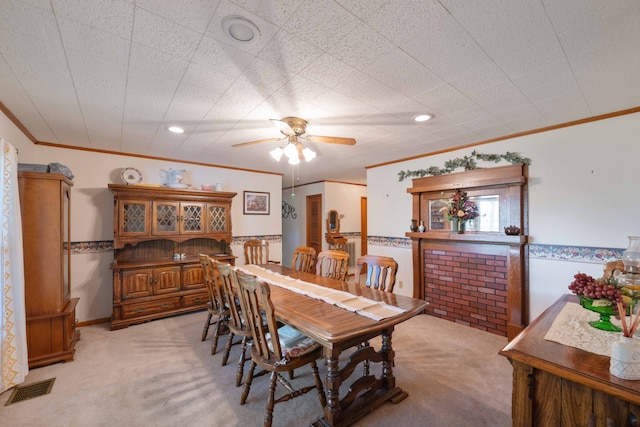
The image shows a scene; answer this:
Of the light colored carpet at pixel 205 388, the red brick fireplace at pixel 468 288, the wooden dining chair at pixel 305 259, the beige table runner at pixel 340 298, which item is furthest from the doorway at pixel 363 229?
the beige table runner at pixel 340 298

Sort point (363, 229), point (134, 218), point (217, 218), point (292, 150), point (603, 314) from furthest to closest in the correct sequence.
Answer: point (363, 229)
point (217, 218)
point (134, 218)
point (292, 150)
point (603, 314)

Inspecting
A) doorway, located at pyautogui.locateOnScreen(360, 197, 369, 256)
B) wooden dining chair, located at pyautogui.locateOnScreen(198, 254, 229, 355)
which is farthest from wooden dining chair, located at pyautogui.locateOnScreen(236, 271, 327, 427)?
doorway, located at pyautogui.locateOnScreen(360, 197, 369, 256)

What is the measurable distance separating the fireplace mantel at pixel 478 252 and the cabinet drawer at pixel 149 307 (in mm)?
3489

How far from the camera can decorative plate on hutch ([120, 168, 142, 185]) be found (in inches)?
147

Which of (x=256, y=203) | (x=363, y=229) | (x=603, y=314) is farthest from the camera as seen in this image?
(x=363, y=229)

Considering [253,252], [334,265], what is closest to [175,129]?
[253,252]

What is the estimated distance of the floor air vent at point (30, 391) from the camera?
6.62ft

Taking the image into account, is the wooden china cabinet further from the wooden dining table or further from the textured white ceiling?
the wooden dining table

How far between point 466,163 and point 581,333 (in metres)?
2.61

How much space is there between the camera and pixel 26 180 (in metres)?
2.40

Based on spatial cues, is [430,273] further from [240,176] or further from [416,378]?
[240,176]

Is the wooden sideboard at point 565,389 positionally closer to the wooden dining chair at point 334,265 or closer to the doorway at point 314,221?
the wooden dining chair at point 334,265

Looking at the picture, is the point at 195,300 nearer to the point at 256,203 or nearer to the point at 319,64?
the point at 256,203

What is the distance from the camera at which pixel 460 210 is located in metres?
3.42
